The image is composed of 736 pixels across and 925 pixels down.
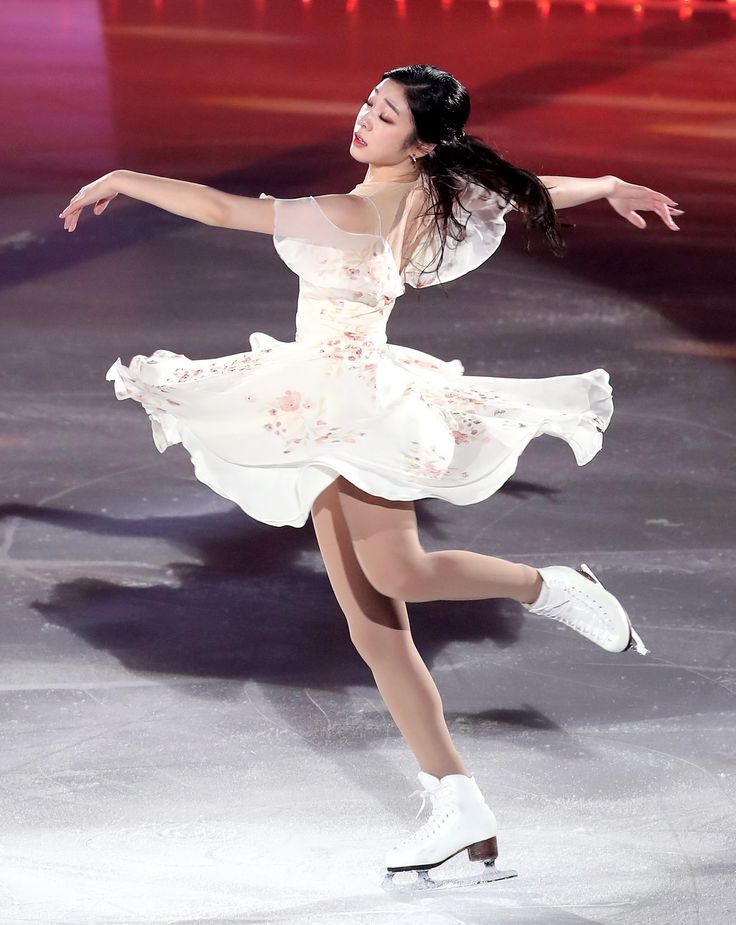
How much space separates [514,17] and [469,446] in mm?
6028

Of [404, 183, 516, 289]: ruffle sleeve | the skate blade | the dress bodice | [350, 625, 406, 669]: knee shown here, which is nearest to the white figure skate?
the skate blade

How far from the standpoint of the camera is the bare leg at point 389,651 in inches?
98.8

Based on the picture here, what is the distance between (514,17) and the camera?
26.5ft

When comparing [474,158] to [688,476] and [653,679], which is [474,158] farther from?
[688,476]

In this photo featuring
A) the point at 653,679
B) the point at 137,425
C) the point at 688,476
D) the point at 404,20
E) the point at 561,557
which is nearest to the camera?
the point at 653,679

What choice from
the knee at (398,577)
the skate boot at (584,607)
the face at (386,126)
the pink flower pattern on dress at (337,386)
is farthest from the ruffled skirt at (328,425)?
the face at (386,126)

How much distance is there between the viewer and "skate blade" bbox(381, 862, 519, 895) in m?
2.45

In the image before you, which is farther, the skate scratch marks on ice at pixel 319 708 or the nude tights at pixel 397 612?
the skate scratch marks on ice at pixel 319 708

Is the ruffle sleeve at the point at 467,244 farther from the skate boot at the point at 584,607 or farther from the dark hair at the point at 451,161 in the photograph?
the skate boot at the point at 584,607

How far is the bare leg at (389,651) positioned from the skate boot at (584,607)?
0.32m

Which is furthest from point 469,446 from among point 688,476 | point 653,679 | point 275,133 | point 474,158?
point 275,133

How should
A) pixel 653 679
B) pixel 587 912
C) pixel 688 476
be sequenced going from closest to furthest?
pixel 587 912, pixel 653 679, pixel 688 476

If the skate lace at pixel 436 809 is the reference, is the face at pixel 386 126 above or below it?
above

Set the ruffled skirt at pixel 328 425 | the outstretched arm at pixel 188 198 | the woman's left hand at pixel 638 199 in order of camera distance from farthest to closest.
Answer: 1. the woman's left hand at pixel 638 199
2. the ruffled skirt at pixel 328 425
3. the outstretched arm at pixel 188 198
